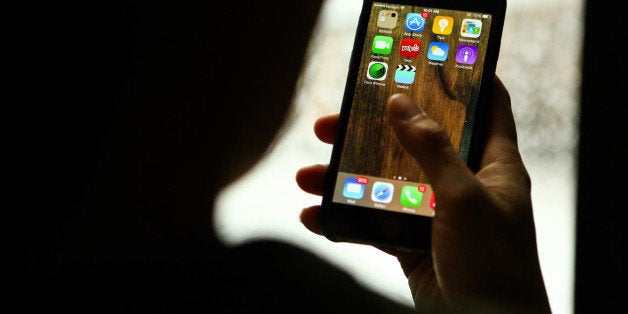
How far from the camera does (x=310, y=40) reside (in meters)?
0.76

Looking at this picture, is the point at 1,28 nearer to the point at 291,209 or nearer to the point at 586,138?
the point at 291,209

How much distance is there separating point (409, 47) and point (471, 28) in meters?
0.06

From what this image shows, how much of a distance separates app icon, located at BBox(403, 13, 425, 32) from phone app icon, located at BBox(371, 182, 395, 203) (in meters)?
0.15

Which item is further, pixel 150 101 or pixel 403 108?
pixel 150 101

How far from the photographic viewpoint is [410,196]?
494mm

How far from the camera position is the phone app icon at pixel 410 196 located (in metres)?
0.49

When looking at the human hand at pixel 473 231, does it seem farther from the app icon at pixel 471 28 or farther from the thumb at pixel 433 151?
the app icon at pixel 471 28

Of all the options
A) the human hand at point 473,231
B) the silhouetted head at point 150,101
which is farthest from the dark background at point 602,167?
the silhouetted head at point 150,101

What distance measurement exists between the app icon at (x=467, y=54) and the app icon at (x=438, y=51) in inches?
0.5

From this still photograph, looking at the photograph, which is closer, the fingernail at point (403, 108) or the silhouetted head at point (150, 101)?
the fingernail at point (403, 108)

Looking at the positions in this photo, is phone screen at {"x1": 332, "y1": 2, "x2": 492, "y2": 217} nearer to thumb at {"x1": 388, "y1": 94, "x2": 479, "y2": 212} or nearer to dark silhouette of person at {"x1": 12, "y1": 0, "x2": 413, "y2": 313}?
thumb at {"x1": 388, "y1": 94, "x2": 479, "y2": 212}

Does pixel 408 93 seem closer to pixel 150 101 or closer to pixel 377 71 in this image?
pixel 377 71

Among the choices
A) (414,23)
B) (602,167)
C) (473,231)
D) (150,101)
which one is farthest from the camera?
(150,101)

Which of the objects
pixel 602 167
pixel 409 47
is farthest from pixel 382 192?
pixel 602 167
